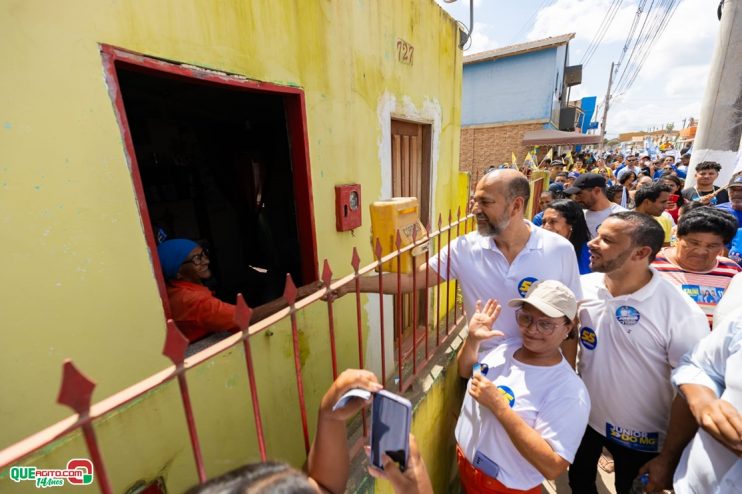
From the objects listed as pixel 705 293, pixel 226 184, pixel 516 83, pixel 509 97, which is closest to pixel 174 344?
pixel 705 293

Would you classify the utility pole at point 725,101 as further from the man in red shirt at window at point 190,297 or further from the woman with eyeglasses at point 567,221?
the man in red shirt at window at point 190,297

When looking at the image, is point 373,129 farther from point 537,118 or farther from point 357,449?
point 537,118

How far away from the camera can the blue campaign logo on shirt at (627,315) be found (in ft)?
6.00

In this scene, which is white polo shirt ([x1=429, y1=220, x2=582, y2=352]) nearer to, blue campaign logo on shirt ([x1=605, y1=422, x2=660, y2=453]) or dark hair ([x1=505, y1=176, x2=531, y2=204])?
dark hair ([x1=505, y1=176, x2=531, y2=204])

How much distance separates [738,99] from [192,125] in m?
9.02

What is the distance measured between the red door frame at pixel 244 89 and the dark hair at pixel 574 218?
249cm

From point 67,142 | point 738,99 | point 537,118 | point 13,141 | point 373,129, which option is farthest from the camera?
point 537,118

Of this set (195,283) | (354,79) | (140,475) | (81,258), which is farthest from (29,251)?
(354,79)

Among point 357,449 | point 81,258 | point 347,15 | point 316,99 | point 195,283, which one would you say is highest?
point 347,15

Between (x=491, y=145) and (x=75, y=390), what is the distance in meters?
20.1

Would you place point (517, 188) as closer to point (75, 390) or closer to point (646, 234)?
point (646, 234)

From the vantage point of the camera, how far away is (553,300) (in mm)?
1617

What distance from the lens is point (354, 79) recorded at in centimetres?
271

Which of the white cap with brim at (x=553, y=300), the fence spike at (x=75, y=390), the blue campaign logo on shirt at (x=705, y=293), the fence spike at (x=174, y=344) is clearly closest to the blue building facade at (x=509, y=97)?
the blue campaign logo on shirt at (x=705, y=293)
